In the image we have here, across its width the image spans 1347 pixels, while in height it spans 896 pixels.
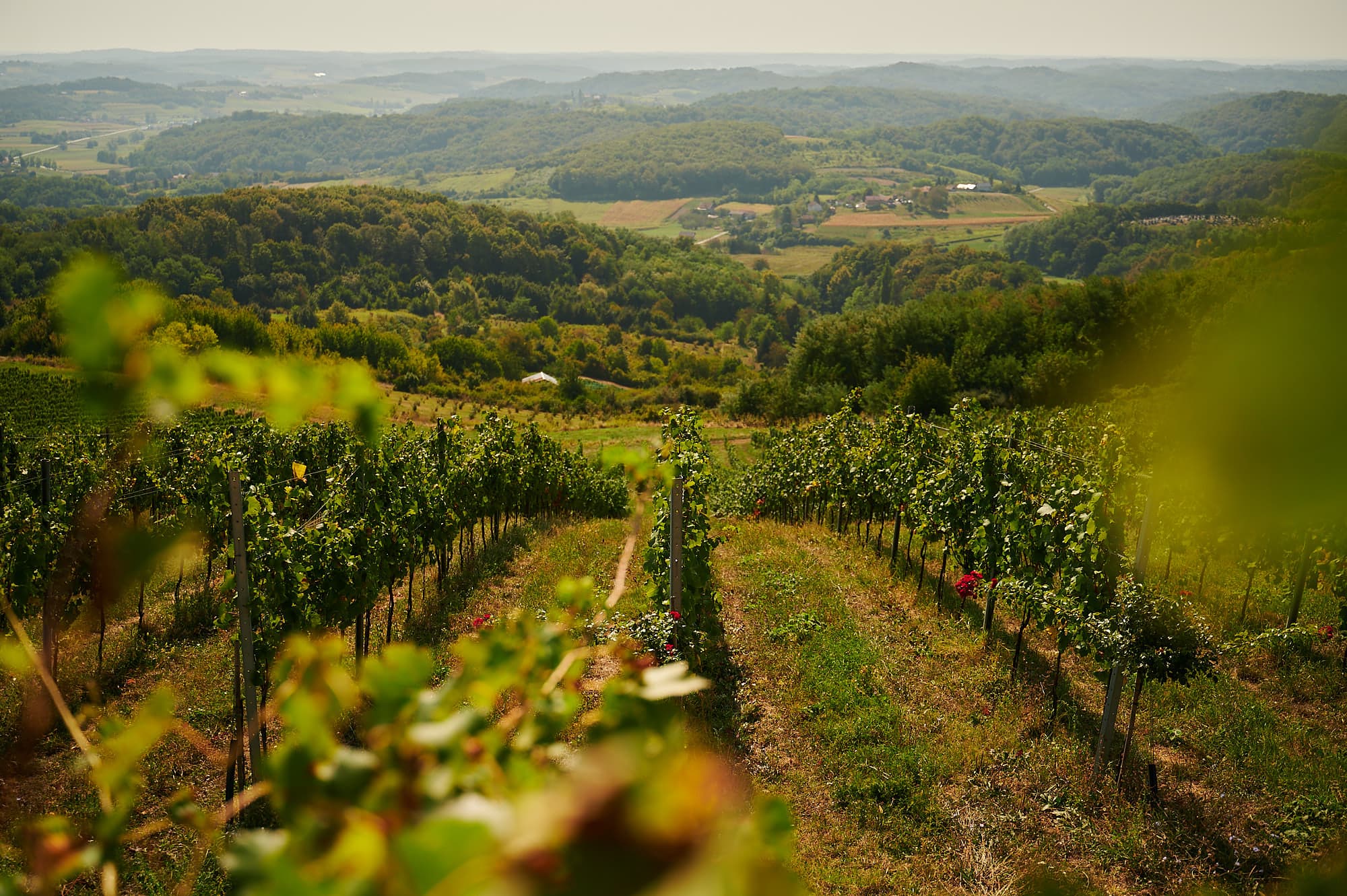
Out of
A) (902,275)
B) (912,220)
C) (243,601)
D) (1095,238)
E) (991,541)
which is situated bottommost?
(902,275)

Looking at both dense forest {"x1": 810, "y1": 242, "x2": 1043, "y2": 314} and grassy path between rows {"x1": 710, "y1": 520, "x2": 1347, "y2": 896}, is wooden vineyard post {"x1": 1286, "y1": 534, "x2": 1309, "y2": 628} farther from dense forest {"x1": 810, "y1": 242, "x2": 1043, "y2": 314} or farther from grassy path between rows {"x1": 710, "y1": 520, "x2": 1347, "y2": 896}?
dense forest {"x1": 810, "y1": 242, "x2": 1043, "y2": 314}

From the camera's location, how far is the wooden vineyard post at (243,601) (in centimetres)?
633

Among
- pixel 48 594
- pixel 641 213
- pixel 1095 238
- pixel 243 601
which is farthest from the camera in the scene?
pixel 641 213

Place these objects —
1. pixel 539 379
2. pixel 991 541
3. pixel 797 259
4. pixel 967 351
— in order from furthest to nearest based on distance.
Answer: pixel 797 259, pixel 539 379, pixel 967 351, pixel 991 541

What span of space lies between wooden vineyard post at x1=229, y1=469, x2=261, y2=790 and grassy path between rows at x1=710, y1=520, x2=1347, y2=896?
4.09 meters

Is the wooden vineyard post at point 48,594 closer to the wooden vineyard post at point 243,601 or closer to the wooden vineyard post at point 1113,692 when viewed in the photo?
the wooden vineyard post at point 243,601

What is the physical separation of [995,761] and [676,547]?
3.41m

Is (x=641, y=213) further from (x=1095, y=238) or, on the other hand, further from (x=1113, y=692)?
(x=1113, y=692)

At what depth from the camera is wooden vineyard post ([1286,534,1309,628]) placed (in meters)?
8.66

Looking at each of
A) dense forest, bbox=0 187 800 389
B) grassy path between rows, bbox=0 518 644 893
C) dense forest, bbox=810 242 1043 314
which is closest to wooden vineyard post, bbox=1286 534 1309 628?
grassy path between rows, bbox=0 518 644 893

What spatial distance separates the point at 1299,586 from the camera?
887cm

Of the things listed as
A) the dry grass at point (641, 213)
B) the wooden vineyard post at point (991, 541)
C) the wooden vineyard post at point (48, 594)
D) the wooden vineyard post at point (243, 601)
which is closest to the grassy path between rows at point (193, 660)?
the wooden vineyard post at point (48, 594)

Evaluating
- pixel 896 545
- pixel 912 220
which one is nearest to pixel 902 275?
pixel 912 220

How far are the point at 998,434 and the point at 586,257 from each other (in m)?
107
